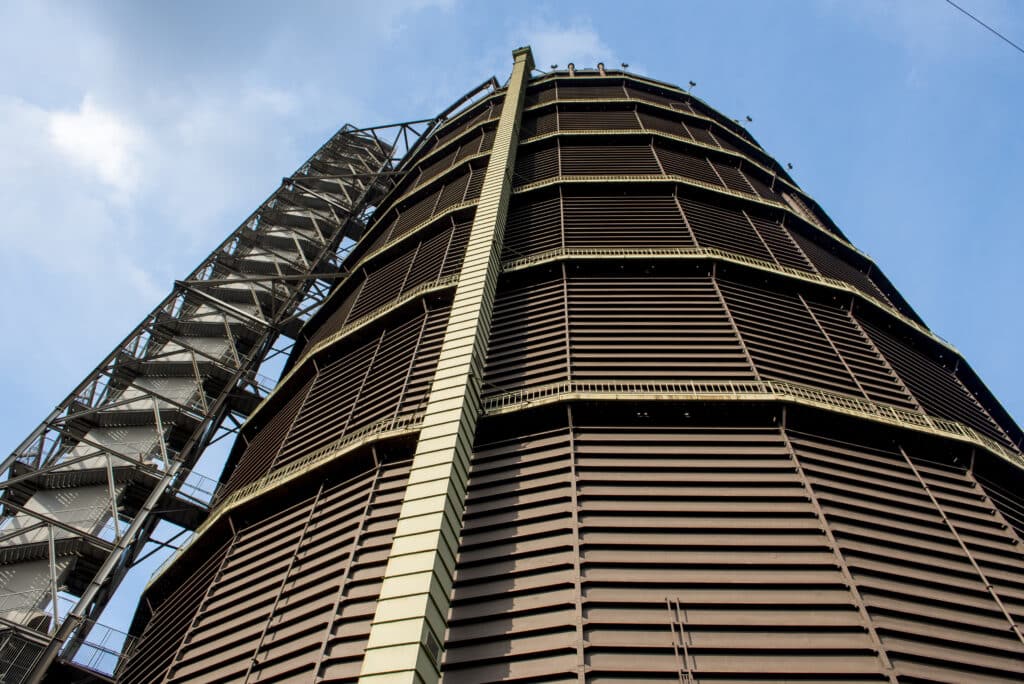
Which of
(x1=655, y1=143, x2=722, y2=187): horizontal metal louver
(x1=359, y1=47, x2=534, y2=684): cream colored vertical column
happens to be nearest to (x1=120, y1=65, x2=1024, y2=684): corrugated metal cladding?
(x1=359, y1=47, x2=534, y2=684): cream colored vertical column

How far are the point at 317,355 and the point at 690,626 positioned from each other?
26.9 feet

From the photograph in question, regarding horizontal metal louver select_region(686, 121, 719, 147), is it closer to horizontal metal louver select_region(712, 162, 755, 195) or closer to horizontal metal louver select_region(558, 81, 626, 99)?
horizontal metal louver select_region(712, 162, 755, 195)

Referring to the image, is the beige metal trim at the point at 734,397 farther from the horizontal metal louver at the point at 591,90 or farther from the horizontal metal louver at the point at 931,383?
the horizontal metal louver at the point at 591,90

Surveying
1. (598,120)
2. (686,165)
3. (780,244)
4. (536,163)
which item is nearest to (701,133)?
(598,120)

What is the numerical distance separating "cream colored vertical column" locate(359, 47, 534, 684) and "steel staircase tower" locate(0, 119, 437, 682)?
6.32 meters

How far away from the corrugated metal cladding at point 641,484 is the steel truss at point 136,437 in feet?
4.76

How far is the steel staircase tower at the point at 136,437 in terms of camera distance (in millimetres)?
11172

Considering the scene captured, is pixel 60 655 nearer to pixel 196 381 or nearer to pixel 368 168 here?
pixel 196 381

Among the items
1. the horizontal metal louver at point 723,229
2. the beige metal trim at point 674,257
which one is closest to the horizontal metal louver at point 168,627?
the beige metal trim at point 674,257

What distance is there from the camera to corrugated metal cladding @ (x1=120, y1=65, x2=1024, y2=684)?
641 centimetres

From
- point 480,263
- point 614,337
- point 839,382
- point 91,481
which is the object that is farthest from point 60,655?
point 839,382

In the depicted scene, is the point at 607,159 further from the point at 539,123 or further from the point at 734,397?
the point at 734,397

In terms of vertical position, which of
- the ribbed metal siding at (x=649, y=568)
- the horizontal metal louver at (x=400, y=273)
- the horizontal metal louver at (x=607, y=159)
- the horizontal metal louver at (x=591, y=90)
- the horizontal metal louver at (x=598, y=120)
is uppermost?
the horizontal metal louver at (x=591, y=90)

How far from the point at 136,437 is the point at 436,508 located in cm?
994
